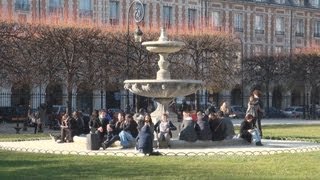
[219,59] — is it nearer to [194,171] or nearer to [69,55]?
[69,55]

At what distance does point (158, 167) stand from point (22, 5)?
42734 millimetres

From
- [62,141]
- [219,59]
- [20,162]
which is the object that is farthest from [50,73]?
[20,162]

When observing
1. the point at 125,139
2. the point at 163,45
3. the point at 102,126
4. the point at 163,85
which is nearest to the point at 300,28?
the point at 163,45

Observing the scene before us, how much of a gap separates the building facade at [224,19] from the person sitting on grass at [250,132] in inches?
1071

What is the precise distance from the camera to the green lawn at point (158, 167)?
16359 millimetres

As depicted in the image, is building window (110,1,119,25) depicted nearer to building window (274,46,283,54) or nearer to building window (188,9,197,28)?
building window (188,9,197,28)

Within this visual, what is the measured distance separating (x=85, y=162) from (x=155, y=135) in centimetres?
537

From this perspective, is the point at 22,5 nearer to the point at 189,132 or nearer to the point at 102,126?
the point at 102,126

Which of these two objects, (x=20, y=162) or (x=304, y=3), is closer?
(x=20, y=162)

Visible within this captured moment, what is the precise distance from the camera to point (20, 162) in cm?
1945

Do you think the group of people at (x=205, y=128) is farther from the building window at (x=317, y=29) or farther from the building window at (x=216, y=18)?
the building window at (x=317, y=29)

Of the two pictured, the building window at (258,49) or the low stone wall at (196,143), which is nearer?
the low stone wall at (196,143)

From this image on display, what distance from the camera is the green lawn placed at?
1636cm

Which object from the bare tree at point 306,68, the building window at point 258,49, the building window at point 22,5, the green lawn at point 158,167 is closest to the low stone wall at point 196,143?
the green lawn at point 158,167
